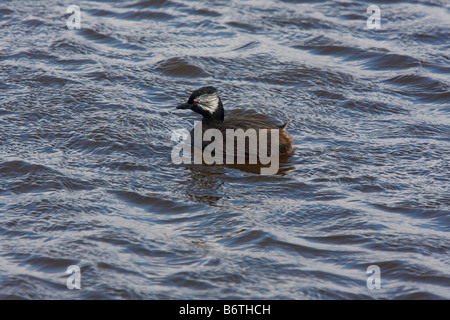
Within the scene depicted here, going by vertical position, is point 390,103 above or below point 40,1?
A: below

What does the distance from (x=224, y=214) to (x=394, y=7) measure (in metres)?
8.24

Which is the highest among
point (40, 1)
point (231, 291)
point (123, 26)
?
point (40, 1)

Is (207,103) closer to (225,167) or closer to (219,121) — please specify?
(219,121)

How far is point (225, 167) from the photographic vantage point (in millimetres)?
7648

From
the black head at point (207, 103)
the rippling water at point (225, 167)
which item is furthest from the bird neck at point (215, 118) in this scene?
the rippling water at point (225, 167)

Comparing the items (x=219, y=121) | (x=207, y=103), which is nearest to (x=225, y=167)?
(x=219, y=121)

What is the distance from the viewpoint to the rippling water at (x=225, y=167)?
5484 millimetres

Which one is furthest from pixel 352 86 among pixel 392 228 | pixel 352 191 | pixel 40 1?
pixel 40 1

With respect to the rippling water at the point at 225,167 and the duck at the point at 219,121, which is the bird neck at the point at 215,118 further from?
the rippling water at the point at 225,167

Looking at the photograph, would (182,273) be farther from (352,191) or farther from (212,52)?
(212,52)

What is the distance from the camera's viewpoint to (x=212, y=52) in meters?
10.8

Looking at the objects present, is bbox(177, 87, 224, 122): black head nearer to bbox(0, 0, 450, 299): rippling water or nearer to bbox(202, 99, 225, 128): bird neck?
bbox(202, 99, 225, 128): bird neck

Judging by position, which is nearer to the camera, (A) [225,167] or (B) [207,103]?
(A) [225,167]

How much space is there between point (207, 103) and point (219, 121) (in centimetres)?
29
